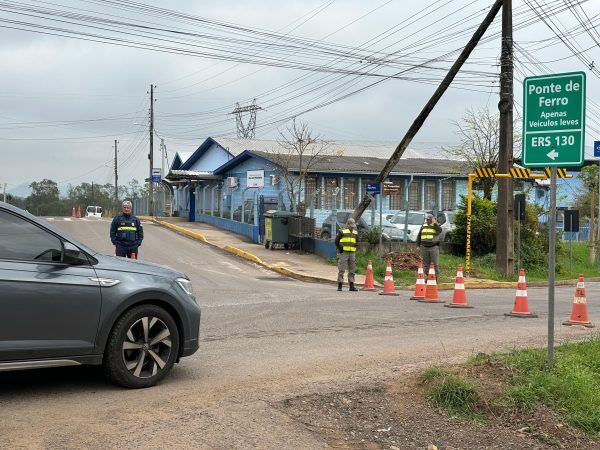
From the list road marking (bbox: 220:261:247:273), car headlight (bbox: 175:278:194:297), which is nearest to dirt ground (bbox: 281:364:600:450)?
car headlight (bbox: 175:278:194:297)

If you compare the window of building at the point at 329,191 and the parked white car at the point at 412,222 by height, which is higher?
the window of building at the point at 329,191

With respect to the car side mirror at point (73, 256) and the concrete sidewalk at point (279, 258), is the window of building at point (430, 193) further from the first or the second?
the car side mirror at point (73, 256)

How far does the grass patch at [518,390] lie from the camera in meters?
5.54

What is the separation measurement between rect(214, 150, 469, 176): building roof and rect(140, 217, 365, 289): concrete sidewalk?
5.03m

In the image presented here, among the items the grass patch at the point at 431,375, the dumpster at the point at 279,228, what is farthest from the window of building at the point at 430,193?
the grass patch at the point at 431,375

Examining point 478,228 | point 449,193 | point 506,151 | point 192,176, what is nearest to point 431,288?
point 506,151

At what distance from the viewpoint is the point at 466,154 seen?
35.0 m

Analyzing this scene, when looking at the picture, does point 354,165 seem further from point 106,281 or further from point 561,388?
point 106,281

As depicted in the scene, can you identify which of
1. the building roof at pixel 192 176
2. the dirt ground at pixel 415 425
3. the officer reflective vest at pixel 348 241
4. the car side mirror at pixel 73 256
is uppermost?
the building roof at pixel 192 176

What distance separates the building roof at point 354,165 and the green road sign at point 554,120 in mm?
27573

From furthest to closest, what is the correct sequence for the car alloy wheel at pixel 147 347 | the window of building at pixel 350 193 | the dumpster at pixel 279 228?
the window of building at pixel 350 193 → the dumpster at pixel 279 228 → the car alloy wheel at pixel 147 347

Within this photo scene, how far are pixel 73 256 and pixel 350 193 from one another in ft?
102

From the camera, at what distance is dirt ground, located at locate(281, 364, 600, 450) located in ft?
16.3

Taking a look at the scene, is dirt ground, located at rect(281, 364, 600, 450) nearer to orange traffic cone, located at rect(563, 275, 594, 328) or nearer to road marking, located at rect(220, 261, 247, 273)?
orange traffic cone, located at rect(563, 275, 594, 328)
